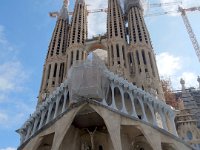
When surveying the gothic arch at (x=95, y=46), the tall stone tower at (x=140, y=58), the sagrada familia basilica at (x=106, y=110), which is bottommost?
the sagrada familia basilica at (x=106, y=110)

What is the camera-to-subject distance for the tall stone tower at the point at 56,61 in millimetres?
29895

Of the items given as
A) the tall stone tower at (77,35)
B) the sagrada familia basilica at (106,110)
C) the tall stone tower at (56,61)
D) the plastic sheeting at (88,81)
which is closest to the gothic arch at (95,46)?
the tall stone tower at (77,35)

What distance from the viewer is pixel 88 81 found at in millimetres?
22953

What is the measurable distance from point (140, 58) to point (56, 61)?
1027 centimetres

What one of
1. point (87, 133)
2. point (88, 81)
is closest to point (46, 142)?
point (87, 133)

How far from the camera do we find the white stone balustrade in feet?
74.4

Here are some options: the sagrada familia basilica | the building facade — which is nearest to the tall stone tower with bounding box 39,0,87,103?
the sagrada familia basilica

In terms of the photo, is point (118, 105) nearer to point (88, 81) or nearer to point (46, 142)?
point (88, 81)

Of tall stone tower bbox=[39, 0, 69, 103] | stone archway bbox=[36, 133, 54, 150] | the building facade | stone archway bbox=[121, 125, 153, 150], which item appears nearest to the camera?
stone archway bbox=[121, 125, 153, 150]

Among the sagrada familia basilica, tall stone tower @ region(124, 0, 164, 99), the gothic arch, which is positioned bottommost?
the sagrada familia basilica

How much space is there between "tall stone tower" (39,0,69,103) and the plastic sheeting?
5.79 metres

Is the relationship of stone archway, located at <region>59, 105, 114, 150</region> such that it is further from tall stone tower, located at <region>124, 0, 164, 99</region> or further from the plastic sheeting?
tall stone tower, located at <region>124, 0, 164, 99</region>

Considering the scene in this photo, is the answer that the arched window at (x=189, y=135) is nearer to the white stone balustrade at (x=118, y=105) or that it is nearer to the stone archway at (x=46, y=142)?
the white stone balustrade at (x=118, y=105)

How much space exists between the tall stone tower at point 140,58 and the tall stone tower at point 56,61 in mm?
8069
